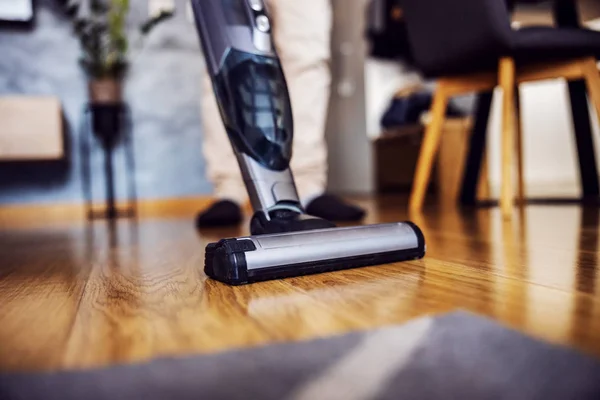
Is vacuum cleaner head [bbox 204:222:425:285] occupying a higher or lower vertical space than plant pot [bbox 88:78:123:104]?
lower

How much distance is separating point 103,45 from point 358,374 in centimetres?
283

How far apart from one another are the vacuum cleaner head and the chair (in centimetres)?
75

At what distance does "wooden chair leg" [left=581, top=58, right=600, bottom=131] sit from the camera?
1.45m

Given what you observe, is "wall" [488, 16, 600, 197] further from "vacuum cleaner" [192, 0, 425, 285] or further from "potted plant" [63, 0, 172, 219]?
"vacuum cleaner" [192, 0, 425, 285]

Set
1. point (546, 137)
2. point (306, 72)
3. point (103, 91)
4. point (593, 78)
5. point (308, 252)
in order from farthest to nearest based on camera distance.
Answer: point (546, 137)
point (103, 91)
point (306, 72)
point (593, 78)
point (308, 252)

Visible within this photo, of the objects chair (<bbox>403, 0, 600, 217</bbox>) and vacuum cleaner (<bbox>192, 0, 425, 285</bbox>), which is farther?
chair (<bbox>403, 0, 600, 217</bbox>)

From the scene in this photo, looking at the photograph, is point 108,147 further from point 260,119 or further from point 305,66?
point 260,119

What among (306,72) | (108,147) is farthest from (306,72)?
(108,147)

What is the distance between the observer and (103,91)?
2.59 metres

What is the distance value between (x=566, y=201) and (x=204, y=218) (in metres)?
1.26

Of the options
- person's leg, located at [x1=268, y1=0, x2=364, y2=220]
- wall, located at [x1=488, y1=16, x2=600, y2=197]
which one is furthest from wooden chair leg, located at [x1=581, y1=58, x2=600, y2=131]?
wall, located at [x1=488, y1=16, x2=600, y2=197]

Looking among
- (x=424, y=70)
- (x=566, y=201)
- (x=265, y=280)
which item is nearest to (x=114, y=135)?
(x=424, y=70)

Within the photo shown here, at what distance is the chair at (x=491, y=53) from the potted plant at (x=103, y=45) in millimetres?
1504

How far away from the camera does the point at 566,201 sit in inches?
74.0
